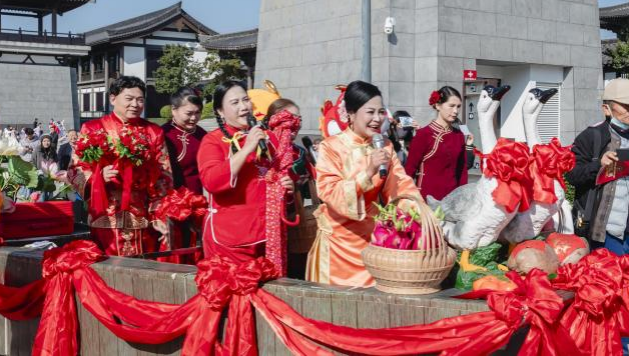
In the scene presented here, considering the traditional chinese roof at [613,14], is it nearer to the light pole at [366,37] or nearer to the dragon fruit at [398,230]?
the light pole at [366,37]

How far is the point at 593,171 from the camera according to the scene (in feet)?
14.0

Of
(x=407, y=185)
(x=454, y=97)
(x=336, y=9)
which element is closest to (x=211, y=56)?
(x=336, y=9)

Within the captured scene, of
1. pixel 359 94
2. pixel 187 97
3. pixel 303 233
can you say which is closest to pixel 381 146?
pixel 359 94

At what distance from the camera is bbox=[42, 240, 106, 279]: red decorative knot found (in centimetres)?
367

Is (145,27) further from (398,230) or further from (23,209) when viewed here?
(398,230)

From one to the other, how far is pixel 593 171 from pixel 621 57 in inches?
677

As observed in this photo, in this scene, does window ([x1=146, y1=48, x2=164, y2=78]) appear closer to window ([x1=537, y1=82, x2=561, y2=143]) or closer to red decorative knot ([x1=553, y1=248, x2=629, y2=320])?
window ([x1=537, y1=82, x2=561, y2=143])

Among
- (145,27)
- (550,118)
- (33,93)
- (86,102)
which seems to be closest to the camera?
(550,118)

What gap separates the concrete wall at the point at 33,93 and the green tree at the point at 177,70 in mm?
4131

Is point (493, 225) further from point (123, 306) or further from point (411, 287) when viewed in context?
point (123, 306)

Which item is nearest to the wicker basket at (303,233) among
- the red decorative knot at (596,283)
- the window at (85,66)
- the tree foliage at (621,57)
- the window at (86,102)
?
the red decorative knot at (596,283)

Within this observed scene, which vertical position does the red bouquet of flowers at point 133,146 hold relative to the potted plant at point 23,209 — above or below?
above

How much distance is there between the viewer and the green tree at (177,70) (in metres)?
32.6

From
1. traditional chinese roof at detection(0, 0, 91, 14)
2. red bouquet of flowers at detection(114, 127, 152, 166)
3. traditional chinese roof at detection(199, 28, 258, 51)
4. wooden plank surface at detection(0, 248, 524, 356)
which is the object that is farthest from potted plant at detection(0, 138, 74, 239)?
traditional chinese roof at detection(0, 0, 91, 14)
